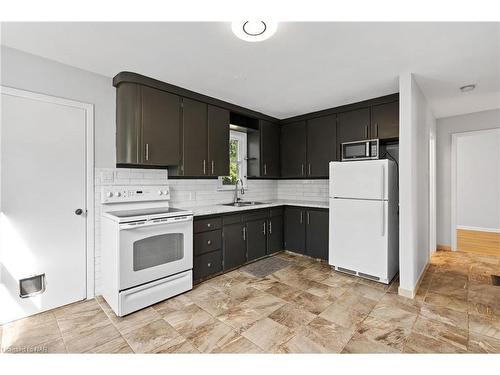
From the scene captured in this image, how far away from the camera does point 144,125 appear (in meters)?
2.60

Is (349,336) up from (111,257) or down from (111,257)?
down

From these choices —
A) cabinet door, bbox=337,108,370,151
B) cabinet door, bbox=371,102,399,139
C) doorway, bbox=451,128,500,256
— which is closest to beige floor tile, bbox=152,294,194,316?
cabinet door, bbox=337,108,370,151

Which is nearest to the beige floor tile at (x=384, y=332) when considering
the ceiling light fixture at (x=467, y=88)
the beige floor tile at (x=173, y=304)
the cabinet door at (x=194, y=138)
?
the beige floor tile at (x=173, y=304)

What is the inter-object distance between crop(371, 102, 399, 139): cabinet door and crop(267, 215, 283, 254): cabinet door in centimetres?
187

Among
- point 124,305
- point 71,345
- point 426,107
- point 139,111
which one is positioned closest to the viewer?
point 71,345

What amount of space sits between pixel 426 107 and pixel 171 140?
11.2ft

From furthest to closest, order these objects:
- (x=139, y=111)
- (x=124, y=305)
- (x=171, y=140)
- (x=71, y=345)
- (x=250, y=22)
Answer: (x=171, y=140), (x=139, y=111), (x=124, y=305), (x=71, y=345), (x=250, y=22)

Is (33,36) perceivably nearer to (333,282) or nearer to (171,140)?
(171,140)

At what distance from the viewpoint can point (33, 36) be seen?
1867mm

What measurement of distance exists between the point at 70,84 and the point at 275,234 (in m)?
3.21

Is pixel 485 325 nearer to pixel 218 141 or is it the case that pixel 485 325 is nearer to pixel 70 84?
pixel 218 141

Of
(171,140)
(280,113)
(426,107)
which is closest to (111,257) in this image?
(171,140)

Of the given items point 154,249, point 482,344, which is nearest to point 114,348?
point 154,249

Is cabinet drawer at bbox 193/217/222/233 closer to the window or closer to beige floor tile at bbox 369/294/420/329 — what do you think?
the window
